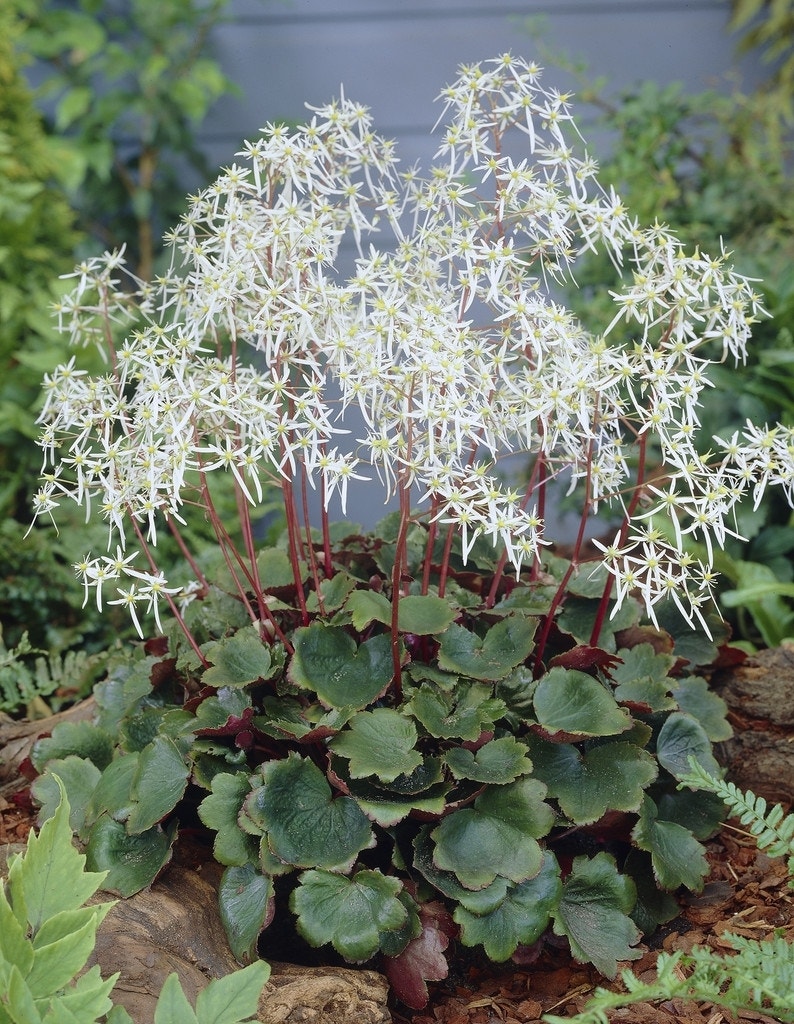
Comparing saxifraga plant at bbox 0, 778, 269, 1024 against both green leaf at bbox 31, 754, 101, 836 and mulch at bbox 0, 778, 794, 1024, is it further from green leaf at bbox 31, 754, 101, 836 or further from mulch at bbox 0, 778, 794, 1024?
mulch at bbox 0, 778, 794, 1024

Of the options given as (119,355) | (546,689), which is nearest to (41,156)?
(119,355)

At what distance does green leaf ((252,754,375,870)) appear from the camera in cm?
162

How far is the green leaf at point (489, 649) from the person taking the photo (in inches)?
70.3

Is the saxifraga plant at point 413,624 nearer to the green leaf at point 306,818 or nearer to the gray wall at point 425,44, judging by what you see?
the green leaf at point 306,818

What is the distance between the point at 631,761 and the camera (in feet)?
5.82

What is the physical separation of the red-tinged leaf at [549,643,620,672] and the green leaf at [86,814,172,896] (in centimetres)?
78

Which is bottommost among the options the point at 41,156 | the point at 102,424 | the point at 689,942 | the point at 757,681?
the point at 689,942

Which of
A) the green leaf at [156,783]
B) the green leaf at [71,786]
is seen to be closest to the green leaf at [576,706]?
the green leaf at [156,783]

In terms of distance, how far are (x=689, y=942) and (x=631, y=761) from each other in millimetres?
362

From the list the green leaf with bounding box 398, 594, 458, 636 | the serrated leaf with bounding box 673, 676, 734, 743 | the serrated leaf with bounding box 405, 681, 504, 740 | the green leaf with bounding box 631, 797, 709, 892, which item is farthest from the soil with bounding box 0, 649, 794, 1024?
the green leaf with bounding box 398, 594, 458, 636

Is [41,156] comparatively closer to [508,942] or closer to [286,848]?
[286,848]

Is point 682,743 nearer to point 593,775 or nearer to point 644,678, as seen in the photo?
point 644,678

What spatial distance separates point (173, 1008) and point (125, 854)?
0.53 meters

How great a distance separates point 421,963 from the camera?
1640 mm
